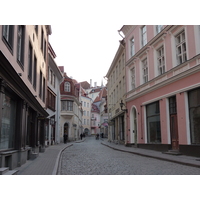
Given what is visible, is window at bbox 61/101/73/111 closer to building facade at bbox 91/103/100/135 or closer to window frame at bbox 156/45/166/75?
window frame at bbox 156/45/166/75

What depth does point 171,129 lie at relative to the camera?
15.4 meters

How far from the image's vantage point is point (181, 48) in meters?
14.4

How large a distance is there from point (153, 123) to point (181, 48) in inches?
238

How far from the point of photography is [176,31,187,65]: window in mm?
14109

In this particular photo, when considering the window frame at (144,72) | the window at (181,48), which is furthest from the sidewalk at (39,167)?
the window frame at (144,72)

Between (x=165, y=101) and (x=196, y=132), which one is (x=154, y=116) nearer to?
(x=165, y=101)

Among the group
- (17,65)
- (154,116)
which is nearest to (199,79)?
(154,116)

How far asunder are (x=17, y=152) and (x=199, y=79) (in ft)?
29.7

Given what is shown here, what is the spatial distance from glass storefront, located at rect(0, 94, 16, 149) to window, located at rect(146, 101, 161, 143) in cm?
1044

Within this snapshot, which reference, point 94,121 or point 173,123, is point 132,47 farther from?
point 94,121

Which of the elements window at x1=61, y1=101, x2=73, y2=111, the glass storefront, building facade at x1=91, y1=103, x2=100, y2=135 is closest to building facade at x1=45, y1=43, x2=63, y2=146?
window at x1=61, y1=101, x2=73, y2=111

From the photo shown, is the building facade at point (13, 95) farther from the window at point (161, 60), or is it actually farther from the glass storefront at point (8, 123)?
the window at point (161, 60)

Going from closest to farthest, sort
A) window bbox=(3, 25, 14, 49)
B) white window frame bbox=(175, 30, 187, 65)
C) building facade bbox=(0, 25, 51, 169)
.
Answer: building facade bbox=(0, 25, 51, 169)
window bbox=(3, 25, 14, 49)
white window frame bbox=(175, 30, 187, 65)

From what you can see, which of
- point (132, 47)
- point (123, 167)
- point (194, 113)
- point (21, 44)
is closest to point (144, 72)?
point (132, 47)
